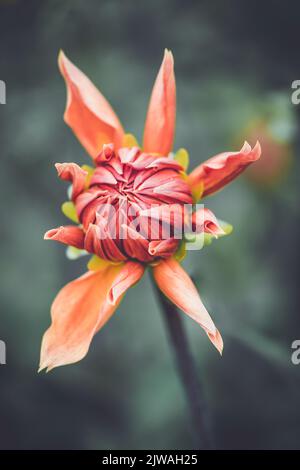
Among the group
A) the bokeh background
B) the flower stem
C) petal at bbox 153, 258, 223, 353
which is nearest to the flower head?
petal at bbox 153, 258, 223, 353

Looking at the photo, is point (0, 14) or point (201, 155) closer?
point (0, 14)

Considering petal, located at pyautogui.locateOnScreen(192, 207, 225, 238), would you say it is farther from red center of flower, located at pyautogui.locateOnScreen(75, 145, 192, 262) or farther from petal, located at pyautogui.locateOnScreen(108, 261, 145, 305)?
petal, located at pyautogui.locateOnScreen(108, 261, 145, 305)

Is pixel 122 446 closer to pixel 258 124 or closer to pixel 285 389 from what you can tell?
pixel 285 389

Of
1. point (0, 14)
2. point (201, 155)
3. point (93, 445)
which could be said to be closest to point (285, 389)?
point (93, 445)

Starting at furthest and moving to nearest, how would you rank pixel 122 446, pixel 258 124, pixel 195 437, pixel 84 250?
1. pixel 122 446
2. pixel 258 124
3. pixel 195 437
4. pixel 84 250

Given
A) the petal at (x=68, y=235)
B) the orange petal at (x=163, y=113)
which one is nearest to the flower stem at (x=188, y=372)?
the petal at (x=68, y=235)
